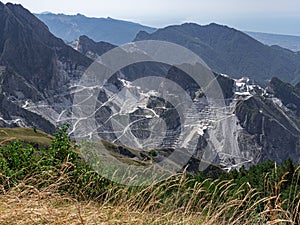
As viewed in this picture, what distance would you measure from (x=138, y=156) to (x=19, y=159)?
10794 centimetres

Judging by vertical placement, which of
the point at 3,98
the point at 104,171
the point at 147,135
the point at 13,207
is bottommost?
the point at 147,135

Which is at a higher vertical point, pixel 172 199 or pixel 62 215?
pixel 62 215

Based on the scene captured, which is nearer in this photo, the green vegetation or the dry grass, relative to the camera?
the dry grass

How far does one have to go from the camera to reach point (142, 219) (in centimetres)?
569

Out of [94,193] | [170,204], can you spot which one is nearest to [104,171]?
[94,193]

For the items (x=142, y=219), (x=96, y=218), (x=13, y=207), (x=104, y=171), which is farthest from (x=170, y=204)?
(x=104, y=171)

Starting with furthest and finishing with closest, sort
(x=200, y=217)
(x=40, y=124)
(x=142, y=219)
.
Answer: (x=40, y=124) → (x=200, y=217) → (x=142, y=219)

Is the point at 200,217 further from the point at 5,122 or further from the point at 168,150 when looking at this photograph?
the point at 5,122

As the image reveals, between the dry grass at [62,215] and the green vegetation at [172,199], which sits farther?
the green vegetation at [172,199]

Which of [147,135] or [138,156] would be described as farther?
[147,135]

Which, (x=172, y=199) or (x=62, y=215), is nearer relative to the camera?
(x=62, y=215)

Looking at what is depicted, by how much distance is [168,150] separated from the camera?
127938mm

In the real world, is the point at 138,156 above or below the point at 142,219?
below

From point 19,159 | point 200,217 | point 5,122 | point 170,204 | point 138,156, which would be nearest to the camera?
point 200,217
